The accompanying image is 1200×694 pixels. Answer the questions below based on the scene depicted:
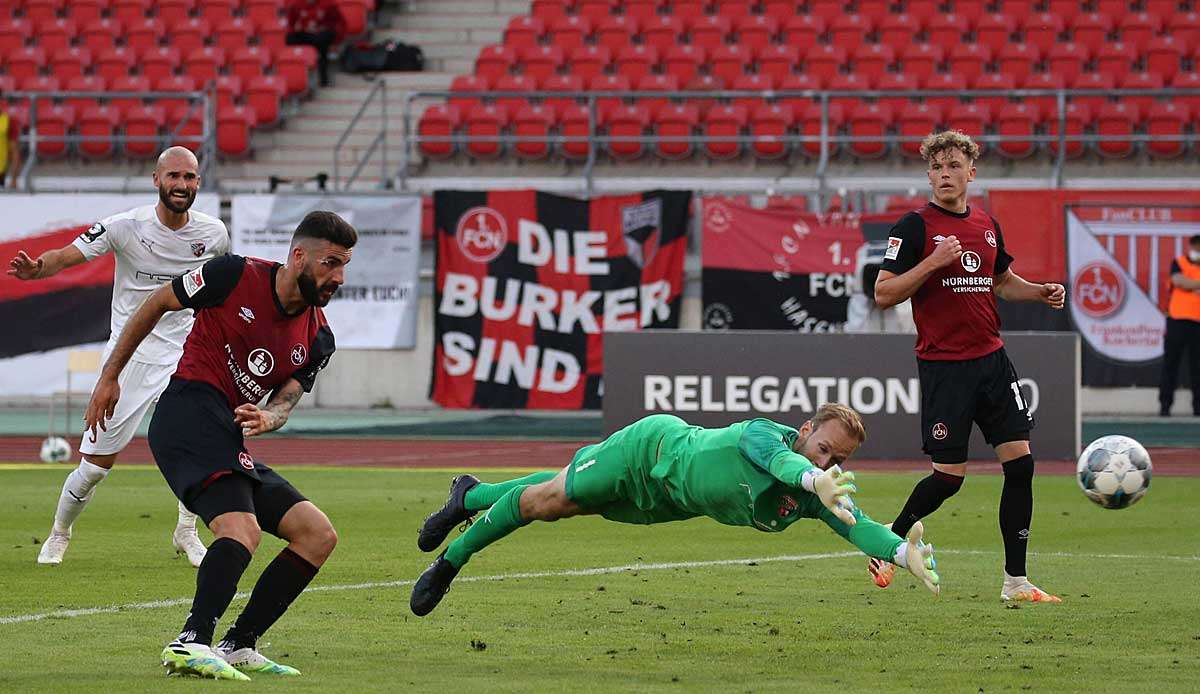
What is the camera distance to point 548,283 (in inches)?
930

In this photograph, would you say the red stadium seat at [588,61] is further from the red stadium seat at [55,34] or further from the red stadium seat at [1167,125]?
the red stadium seat at [55,34]

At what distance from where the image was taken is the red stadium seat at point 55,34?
28641 millimetres

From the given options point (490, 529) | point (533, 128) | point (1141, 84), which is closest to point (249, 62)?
point (533, 128)

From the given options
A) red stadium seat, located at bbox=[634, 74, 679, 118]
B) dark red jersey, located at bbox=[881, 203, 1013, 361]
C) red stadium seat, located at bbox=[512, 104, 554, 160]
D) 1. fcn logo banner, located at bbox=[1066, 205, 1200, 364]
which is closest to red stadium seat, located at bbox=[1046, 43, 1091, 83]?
1. fcn logo banner, located at bbox=[1066, 205, 1200, 364]

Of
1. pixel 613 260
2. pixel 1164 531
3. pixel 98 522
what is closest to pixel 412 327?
pixel 613 260

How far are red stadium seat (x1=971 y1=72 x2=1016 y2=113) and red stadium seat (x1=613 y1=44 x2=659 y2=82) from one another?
4566mm

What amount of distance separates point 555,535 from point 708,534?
3.41 feet

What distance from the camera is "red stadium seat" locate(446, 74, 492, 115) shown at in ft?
86.3

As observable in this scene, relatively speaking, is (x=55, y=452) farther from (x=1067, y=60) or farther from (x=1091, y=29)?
(x=1091, y=29)

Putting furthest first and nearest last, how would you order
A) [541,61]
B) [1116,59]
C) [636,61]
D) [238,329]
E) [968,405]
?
[541,61]
[636,61]
[1116,59]
[968,405]
[238,329]

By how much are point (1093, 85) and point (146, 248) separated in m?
18.0

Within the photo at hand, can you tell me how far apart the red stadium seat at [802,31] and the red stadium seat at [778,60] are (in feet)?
0.93

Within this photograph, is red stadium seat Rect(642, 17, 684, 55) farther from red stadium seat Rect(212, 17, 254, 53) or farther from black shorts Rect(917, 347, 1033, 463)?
black shorts Rect(917, 347, 1033, 463)

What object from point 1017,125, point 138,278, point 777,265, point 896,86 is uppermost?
point 896,86
